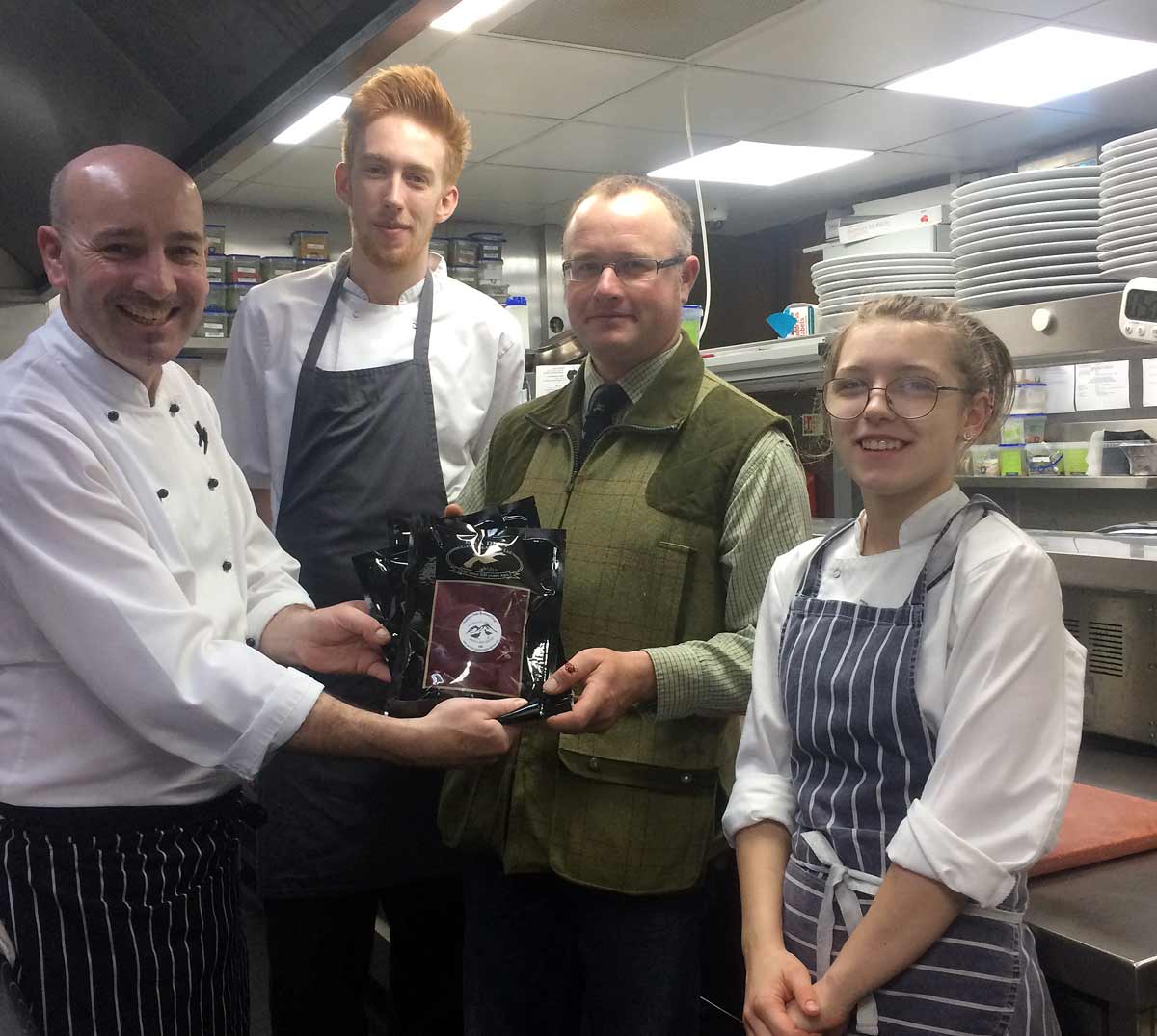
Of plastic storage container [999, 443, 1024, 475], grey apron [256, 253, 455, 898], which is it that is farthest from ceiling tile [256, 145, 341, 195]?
plastic storage container [999, 443, 1024, 475]

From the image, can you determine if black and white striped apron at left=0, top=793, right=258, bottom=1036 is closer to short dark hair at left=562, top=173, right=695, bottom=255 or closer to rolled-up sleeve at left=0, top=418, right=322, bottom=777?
rolled-up sleeve at left=0, top=418, right=322, bottom=777

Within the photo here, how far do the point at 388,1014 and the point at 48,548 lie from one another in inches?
71.5

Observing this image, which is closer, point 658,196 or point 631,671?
point 631,671

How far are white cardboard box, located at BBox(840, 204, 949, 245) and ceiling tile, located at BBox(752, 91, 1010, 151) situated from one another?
0.43 meters

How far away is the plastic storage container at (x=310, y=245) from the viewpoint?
17.4 feet

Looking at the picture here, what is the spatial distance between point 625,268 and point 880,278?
2.52ft

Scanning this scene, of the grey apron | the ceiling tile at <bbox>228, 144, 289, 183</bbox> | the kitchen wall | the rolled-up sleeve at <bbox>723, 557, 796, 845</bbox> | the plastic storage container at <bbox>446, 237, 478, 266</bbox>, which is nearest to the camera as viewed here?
the rolled-up sleeve at <bbox>723, 557, 796, 845</bbox>

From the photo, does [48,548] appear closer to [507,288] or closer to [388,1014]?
[388,1014]

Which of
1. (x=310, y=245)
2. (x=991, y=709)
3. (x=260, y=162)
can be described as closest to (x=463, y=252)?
(x=310, y=245)

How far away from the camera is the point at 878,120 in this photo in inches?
175

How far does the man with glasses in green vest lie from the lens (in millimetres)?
1434

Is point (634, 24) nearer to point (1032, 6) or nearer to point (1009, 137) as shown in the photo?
point (1032, 6)

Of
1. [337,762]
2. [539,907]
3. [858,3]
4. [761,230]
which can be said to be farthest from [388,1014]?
[761,230]

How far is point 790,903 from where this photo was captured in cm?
122
